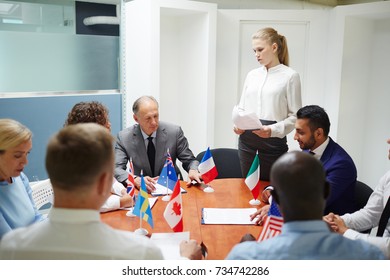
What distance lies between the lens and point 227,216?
210cm

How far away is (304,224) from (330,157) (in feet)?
3.94

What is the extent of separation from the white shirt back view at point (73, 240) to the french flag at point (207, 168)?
145 cm

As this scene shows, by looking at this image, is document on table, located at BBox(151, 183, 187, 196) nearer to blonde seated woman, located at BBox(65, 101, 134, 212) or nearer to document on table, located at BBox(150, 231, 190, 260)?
blonde seated woman, located at BBox(65, 101, 134, 212)

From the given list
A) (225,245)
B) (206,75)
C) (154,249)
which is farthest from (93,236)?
(206,75)

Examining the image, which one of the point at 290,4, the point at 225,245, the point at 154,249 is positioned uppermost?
the point at 290,4

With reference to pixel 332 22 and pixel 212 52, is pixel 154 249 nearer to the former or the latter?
pixel 212 52

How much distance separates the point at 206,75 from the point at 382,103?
179 cm

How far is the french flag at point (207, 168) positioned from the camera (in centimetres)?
259

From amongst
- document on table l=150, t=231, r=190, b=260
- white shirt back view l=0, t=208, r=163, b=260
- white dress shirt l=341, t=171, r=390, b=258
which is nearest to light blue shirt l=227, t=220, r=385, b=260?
white shirt back view l=0, t=208, r=163, b=260

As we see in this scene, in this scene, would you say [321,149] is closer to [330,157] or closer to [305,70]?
[330,157]

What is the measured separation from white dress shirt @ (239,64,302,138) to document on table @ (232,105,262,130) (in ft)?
0.64

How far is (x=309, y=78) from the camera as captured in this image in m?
4.14

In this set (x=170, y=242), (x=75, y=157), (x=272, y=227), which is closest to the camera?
(x=75, y=157)

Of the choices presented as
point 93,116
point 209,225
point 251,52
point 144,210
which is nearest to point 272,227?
point 209,225
